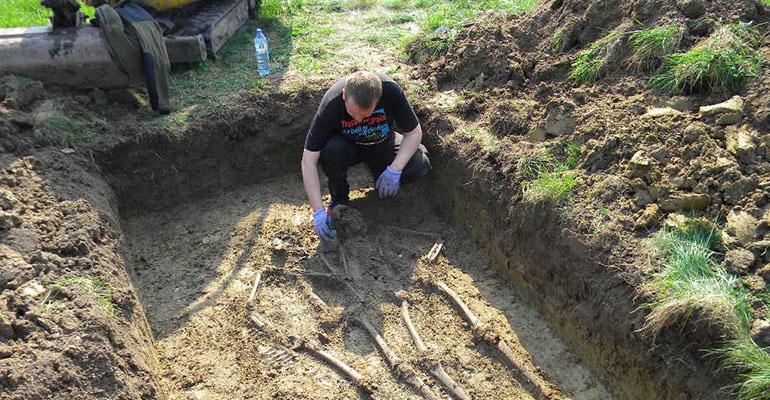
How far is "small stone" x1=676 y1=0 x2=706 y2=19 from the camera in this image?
4949 mm

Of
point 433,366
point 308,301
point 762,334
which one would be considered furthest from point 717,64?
point 308,301

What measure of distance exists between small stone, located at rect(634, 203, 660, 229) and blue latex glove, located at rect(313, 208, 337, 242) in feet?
7.50

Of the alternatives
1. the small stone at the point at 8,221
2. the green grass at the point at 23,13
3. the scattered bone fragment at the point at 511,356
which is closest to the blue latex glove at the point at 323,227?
the scattered bone fragment at the point at 511,356

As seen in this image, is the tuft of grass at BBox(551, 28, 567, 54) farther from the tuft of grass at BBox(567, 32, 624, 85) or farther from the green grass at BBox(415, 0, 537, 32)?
the green grass at BBox(415, 0, 537, 32)

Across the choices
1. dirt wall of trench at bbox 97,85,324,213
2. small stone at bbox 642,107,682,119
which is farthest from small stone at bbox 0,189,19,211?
small stone at bbox 642,107,682,119

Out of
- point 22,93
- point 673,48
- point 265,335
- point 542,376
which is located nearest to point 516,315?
point 542,376

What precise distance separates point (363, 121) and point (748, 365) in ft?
10.4

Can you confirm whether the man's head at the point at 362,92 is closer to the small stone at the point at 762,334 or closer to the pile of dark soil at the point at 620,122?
the pile of dark soil at the point at 620,122

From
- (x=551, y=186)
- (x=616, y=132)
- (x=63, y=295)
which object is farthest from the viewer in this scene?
(x=616, y=132)

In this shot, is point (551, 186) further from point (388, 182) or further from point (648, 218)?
point (388, 182)

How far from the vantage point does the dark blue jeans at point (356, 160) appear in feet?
16.7

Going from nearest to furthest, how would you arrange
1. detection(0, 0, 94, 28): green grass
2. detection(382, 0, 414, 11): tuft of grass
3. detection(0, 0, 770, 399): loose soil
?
detection(0, 0, 770, 399): loose soil → detection(0, 0, 94, 28): green grass → detection(382, 0, 414, 11): tuft of grass

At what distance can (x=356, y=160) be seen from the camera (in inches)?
208

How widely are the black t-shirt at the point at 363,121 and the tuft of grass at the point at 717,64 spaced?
2.00m
